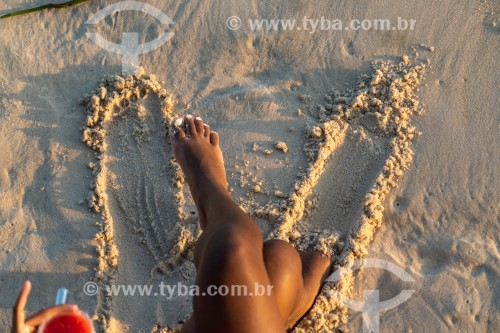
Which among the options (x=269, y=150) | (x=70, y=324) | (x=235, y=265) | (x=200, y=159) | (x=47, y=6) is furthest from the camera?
(x=47, y=6)

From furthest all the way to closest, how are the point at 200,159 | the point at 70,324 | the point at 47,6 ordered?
the point at 47,6
the point at 200,159
the point at 70,324

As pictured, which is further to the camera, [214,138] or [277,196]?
[214,138]

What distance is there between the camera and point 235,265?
6.26 feet

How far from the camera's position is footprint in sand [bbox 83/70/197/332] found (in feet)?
7.97

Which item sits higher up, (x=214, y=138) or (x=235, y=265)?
(x=214, y=138)

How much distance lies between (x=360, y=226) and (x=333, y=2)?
3.97ft

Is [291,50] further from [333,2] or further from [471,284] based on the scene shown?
[471,284]

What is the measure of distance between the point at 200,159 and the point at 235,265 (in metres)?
0.75

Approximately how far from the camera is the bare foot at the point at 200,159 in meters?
2.39

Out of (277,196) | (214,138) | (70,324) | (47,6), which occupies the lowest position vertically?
(70,324)

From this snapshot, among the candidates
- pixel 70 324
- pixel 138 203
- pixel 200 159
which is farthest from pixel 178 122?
pixel 70 324

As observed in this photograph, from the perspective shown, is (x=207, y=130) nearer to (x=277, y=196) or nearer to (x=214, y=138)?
(x=214, y=138)

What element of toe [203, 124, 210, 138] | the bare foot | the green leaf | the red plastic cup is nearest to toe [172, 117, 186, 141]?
the bare foot

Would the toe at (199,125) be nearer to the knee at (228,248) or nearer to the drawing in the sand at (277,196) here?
the drawing in the sand at (277,196)
